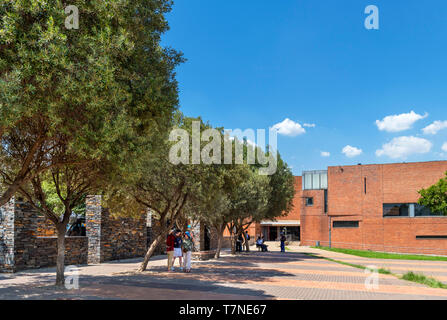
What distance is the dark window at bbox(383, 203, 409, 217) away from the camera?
46.3m

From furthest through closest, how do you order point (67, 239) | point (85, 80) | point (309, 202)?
1. point (309, 202)
2. point (67, 239)
3. point (85, 80)

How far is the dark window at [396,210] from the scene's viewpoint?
46312 mm

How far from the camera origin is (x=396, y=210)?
46906 mm

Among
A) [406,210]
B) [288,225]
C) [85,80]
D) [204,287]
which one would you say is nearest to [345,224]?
[406,210]

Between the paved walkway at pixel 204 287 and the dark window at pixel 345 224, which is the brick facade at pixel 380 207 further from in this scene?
the paved walkway at pixel 204 287

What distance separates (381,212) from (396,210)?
69.2 inches

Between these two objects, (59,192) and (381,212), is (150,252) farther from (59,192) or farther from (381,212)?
(381,212)

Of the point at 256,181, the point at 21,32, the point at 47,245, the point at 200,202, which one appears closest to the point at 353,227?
the point at 256,181

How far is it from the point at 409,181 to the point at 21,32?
4710 centimetres

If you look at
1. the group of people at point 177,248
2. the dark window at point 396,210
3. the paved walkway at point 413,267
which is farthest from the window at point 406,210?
the group of people at point 177,248

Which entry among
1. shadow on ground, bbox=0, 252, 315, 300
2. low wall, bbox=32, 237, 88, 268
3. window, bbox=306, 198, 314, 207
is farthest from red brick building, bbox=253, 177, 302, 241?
shadow on ground, bbox=0, 252, 315, 300

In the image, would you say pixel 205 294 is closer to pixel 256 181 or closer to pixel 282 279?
pixel 282 279

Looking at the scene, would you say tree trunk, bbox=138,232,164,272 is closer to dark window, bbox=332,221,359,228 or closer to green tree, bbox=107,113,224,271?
green tree, bbox=107,113,224,271
